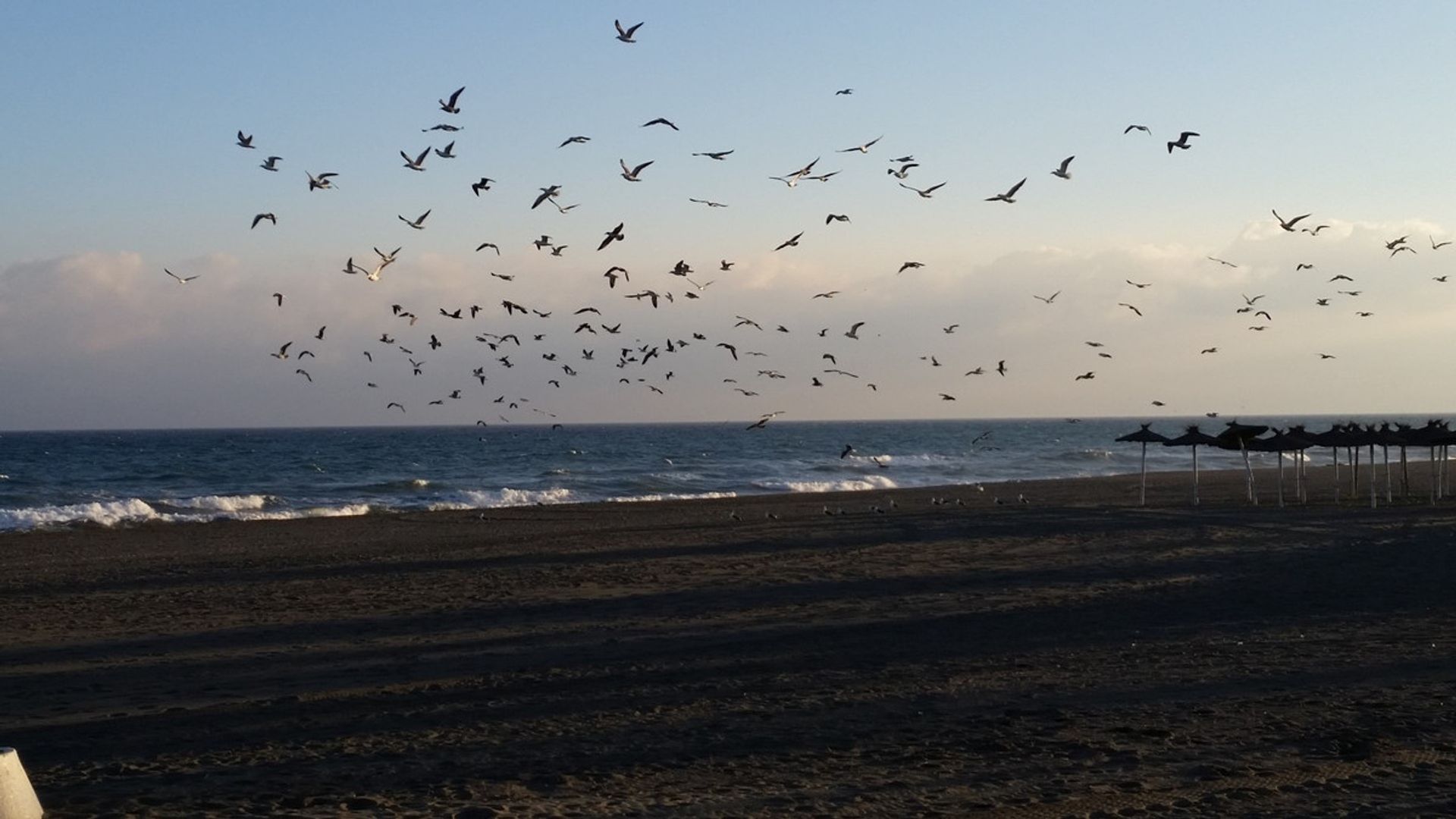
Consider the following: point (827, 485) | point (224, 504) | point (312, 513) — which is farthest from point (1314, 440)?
point (224, 504)

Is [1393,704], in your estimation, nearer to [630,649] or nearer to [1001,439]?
[630,649]

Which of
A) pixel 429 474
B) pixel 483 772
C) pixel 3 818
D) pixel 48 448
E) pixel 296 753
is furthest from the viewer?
pixel 48 448

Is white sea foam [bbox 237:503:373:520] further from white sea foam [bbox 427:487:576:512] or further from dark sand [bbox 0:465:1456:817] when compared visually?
dark sand [bbox 0:465:1456:817]

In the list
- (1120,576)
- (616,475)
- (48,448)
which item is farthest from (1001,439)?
(1120,576)

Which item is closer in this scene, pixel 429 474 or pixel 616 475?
pixel 616 475

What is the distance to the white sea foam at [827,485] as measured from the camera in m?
53.2

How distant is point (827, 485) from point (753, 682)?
4352 centimetres

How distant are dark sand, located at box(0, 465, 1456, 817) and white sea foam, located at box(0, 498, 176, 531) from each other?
14.6 m

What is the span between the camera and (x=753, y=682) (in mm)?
12031

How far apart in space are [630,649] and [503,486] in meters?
42.4

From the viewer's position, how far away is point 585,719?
1070cm

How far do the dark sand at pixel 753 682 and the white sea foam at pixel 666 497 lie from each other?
22.5m

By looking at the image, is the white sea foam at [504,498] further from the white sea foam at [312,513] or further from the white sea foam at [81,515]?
the white sea foam at [81,515]

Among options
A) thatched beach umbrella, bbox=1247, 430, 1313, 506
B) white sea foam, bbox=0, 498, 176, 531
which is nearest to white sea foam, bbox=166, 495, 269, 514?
white sea foam, bbox=0, 498, 176, 531
